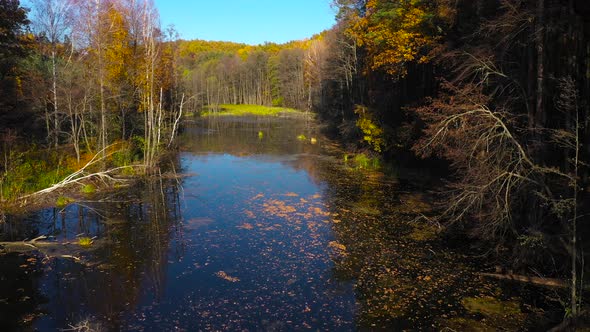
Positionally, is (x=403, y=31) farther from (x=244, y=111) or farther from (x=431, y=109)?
(x=244, y=111)

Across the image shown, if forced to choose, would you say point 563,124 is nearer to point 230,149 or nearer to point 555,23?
point 555,23

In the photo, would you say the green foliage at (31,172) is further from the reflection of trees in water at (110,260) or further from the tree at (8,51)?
the tree at (8,51)

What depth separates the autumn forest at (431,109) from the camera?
10172mm

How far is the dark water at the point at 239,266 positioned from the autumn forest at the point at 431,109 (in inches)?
58.2

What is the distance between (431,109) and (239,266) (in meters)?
7.35

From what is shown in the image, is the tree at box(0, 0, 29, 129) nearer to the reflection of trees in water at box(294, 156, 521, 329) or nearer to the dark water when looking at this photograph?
the dark water

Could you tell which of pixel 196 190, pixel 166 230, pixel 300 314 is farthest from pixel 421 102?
pixel 300 314

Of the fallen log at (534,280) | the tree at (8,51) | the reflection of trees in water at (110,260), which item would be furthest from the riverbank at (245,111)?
the fallen log at (534,280)

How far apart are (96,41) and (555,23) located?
20.0 metres

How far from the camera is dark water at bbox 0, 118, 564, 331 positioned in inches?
340

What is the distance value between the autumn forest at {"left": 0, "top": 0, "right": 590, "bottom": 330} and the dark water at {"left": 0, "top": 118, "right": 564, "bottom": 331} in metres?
1.48

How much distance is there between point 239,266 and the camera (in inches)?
444

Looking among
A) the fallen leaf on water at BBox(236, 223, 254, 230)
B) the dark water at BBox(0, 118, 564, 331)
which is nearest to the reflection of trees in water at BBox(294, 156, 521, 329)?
the dark water at BBox(0, 118, 564, 331)

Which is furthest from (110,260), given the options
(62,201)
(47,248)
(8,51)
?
(8,51)
